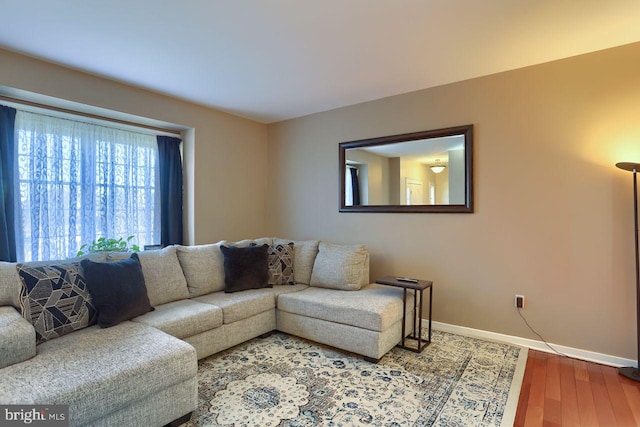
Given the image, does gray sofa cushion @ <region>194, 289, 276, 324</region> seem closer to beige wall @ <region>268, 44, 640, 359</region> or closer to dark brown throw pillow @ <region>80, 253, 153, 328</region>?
dark brown throw pillow @ <region>80, 253, 153, 328</region>

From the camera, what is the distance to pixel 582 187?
9.02 feet

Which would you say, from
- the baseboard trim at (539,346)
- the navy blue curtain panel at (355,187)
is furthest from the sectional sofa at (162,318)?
the navy blue curtain panel at (355,187)

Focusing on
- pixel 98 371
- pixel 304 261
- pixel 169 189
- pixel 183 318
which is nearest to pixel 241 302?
pixel 183 318

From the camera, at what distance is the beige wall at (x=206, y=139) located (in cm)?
285

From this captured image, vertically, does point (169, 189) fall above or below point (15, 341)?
above

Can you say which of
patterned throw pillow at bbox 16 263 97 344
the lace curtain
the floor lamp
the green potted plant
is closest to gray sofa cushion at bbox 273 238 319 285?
the lace curtain

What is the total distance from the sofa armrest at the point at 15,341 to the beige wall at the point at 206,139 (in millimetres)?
2029

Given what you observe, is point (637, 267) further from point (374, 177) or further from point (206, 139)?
point (206, 139)

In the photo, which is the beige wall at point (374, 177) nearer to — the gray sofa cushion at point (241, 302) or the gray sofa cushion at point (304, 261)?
the gray sofa cushion at point (304, 261)

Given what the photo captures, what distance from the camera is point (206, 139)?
4.16 m

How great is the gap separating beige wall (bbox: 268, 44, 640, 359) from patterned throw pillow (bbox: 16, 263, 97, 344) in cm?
280

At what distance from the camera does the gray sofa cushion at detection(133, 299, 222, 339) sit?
2426 mm

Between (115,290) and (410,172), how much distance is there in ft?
9.63

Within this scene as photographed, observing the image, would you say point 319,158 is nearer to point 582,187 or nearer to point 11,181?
point 582,187
